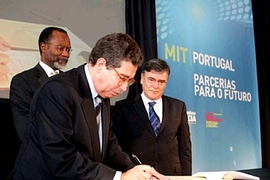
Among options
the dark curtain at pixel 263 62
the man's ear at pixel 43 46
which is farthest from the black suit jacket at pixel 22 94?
the dark curtain at pixel 263 62

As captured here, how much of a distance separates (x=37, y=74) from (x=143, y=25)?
1.59 metres

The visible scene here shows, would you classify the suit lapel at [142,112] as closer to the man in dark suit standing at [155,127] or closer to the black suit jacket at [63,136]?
the man in dark suit standing at [155,127]

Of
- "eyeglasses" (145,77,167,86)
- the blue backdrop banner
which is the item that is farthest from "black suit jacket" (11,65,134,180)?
the blue backdrop banner

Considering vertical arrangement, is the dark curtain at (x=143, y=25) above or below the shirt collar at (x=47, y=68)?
above

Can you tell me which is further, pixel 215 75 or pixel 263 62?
pixel 263 62

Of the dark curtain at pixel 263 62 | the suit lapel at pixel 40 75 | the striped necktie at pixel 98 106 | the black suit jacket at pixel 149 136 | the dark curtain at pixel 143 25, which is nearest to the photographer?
the striped necktie at pixel 98 106

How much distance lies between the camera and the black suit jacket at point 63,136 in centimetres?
138

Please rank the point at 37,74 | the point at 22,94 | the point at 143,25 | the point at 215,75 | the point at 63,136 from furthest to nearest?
the point at 215,75
the point at 143,25
the point at 37,74
the point at 22,94
the point at 63,136

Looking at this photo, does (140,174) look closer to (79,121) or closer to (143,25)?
(79,121)

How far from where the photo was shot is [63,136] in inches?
54.7

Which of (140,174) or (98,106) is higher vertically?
(98,106)

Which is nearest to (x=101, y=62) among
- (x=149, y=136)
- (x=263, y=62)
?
(x=149, y=136)

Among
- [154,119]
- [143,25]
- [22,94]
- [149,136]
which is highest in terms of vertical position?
[143,25]

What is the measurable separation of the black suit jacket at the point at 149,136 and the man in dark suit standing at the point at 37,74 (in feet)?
1.93
